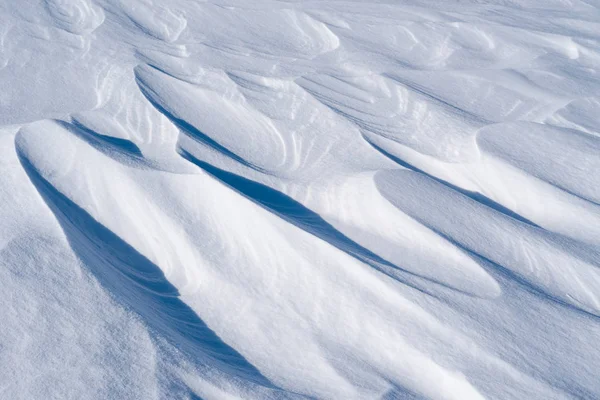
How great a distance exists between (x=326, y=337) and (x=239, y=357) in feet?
0.53

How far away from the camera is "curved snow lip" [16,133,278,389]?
1.33 meters

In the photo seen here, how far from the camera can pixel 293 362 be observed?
52.4 inches

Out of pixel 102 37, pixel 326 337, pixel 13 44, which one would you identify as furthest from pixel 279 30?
pixel 326 337

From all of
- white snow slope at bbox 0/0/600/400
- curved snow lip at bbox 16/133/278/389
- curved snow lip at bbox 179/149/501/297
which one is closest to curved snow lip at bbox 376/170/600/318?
white snow slope at bbox 0/0/600/400

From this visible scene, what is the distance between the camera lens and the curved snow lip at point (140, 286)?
1.33 meters

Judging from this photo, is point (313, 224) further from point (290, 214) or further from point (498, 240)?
point (498, 240)

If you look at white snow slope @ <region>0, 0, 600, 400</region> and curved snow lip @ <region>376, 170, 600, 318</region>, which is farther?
curved snow lip @ <region>376, 170, 600, 318</region>

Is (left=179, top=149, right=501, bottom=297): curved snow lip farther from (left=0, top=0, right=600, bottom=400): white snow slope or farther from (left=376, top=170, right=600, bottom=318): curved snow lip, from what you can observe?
(left=376, top=170, right=600, bottom=318): curved snow lip

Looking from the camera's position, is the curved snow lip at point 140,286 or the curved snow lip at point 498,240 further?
the curved snow lip at point 498,240

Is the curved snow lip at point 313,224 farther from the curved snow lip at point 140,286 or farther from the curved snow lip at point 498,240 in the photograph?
the curved snow lip at point 140,286

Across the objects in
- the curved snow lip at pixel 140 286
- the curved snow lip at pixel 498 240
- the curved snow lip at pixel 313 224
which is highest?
the curved snow lip at pixel 498 240

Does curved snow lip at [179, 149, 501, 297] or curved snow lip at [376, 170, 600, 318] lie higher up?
curved snow lip at [376, 170, 600, 318]

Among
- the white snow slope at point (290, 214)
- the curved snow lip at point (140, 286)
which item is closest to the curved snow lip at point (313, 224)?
the white snow slope at point (290, 214)

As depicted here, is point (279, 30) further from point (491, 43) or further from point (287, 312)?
point (287, 312)
